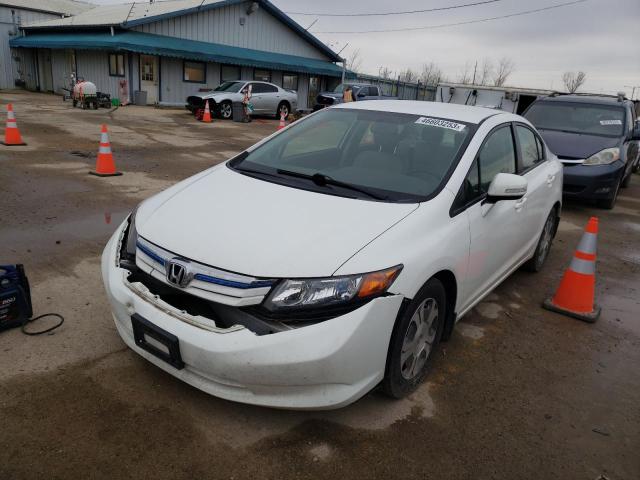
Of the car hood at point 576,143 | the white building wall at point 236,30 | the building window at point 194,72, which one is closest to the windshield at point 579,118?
the car hood at point 576,143

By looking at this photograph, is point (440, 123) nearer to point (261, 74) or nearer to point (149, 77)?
point (149, 77)

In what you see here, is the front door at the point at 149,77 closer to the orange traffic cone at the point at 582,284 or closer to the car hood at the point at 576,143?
the car hood at the point at 576,143

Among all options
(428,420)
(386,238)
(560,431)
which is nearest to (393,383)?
(428,420)

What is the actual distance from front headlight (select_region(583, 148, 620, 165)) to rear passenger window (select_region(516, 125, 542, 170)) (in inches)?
148

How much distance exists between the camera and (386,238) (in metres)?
2.57

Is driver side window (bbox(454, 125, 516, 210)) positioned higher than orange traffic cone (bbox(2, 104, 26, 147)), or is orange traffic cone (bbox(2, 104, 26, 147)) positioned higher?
driver side window (bbox(454, 125, 516, 210))

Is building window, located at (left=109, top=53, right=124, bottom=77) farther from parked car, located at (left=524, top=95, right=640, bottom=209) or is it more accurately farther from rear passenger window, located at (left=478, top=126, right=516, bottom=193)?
rear passenger window, located at (left=478, top=126, right=516, bottom=193)

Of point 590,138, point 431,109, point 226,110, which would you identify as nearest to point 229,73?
point 226,110

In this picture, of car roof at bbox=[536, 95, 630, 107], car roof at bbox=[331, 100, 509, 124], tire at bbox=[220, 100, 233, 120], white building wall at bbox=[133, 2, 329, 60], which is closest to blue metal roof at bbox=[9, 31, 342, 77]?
white building wall at bbox=[133, 2, 329, 60]

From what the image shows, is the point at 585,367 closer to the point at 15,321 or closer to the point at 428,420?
the point at 428,420

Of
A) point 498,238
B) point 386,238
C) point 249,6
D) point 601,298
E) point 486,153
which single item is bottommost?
point 601,298

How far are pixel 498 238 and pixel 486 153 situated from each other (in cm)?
62

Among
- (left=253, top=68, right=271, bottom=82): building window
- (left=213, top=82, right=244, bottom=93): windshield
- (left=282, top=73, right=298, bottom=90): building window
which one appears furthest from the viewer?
(left=282, top=73, right=298, bottom=90): building window

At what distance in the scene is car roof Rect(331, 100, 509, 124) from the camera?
147 inches
